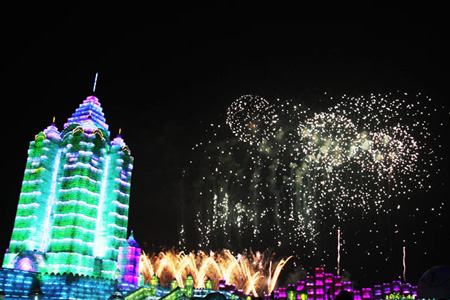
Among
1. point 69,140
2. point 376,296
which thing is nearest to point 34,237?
point 69,140

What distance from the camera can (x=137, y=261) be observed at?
222 feet

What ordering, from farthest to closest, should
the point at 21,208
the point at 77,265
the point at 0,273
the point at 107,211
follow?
1. the point at 107,211
2. the point at 21,208
3. the point at 77,265
4. the point at 0,273

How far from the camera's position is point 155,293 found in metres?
47.4

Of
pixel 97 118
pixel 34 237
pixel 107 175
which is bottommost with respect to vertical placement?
pixel 34 237

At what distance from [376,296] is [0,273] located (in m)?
46.4

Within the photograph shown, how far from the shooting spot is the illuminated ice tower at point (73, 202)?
58.7 metres

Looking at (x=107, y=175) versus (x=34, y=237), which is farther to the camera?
(x=107, y=175)

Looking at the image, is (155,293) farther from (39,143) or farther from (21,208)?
(39,143)

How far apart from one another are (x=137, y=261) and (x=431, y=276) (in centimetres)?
4576

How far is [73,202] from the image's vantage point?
6053 centimetres

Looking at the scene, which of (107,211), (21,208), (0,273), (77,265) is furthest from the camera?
(107,211)

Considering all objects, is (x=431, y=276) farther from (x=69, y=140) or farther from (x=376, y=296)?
(x=69, y=140)

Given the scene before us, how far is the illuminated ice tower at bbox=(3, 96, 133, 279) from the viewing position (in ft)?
193

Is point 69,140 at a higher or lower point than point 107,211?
higher
